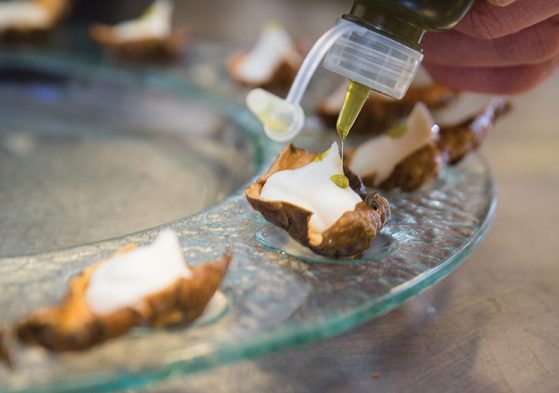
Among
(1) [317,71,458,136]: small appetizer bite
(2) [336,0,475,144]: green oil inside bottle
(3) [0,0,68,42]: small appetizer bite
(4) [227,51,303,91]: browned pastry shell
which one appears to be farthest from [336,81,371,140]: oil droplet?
(3) [0,0,68,42]: small appetizer bite

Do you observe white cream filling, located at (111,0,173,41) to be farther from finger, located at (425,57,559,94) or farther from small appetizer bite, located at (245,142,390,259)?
small appetizer bite, located at (245,142,390,259)

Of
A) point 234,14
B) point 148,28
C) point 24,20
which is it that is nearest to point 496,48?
point 148,28

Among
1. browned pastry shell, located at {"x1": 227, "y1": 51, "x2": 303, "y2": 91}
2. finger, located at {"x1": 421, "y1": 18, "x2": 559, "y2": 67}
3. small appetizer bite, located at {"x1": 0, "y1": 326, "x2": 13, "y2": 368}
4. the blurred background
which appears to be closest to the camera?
small appetizer bite, located at {"x1": 0, "y1": 326, "x2": 13, "y2": 368}

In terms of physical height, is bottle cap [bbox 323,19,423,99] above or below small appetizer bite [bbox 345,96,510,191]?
above

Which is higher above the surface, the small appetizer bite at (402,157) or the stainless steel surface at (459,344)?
the small appetizer bite at (402,157)

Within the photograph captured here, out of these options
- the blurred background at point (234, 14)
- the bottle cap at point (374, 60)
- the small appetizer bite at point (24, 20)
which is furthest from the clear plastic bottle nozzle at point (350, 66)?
the blurred background at point (234, 14)

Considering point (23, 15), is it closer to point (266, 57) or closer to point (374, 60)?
point (266, 57)

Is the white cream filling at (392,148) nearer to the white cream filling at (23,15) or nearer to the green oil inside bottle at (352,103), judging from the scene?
the green oil inside bottle at (352,103)
